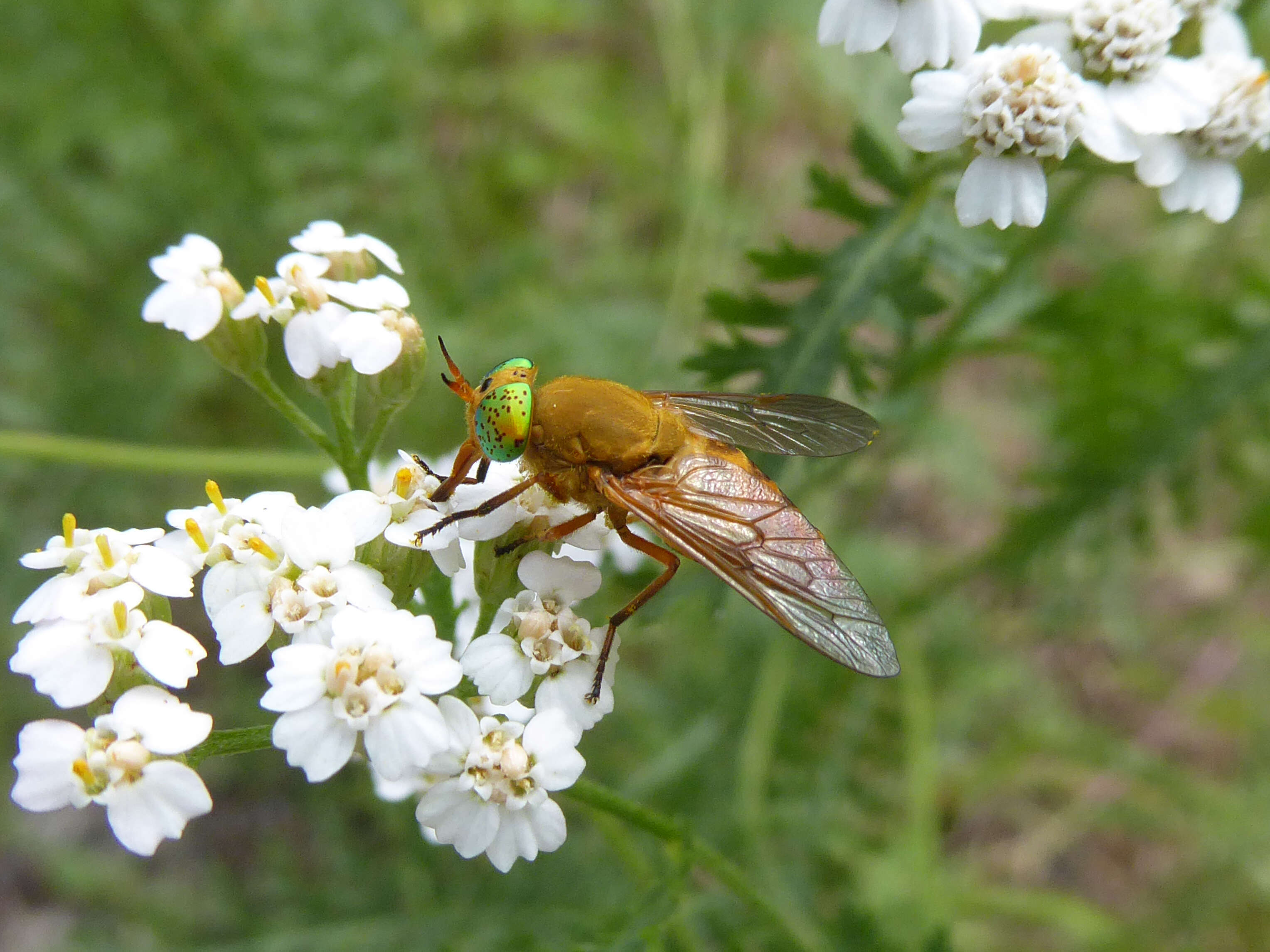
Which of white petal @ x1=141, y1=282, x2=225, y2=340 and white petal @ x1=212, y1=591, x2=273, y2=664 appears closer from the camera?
white petal @ x1=212, y1=591, x2=273, y2=664

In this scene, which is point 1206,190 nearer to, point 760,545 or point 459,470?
point 760,545

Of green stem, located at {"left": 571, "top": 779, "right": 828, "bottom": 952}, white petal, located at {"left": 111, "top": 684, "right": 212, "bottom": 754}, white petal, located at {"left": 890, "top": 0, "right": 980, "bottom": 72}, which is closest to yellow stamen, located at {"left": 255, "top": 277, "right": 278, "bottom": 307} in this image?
white petal, located at {"left": 111, "top": 684, "right": 212, "bottom": 754}

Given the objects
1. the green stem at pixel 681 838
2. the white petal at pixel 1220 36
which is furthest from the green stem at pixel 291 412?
the white petal at pixel 1220 36

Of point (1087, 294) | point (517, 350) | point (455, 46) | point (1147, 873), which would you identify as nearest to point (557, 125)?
point (455, 46)

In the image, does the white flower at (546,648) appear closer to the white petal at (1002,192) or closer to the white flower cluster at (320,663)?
the white flower cluster at (320,663)

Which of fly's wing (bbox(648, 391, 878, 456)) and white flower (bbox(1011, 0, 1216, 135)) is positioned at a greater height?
white flower (bbox(1011, 0, 1216, 135))

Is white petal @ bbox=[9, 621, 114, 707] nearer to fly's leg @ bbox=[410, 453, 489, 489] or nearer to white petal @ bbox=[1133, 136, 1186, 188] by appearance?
fly's leg @ bbox=[410, 453, 489, 489]

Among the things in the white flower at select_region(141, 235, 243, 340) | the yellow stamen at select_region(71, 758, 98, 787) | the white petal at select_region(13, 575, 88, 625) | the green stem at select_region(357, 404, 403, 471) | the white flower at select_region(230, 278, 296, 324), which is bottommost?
the yellow stamen at select_region(71, 758, 98, 787)

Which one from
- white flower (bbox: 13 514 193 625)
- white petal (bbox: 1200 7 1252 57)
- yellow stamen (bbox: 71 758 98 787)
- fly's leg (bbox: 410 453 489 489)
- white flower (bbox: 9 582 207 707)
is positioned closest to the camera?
yellow stamen (bbox: 71 758 98 787)
